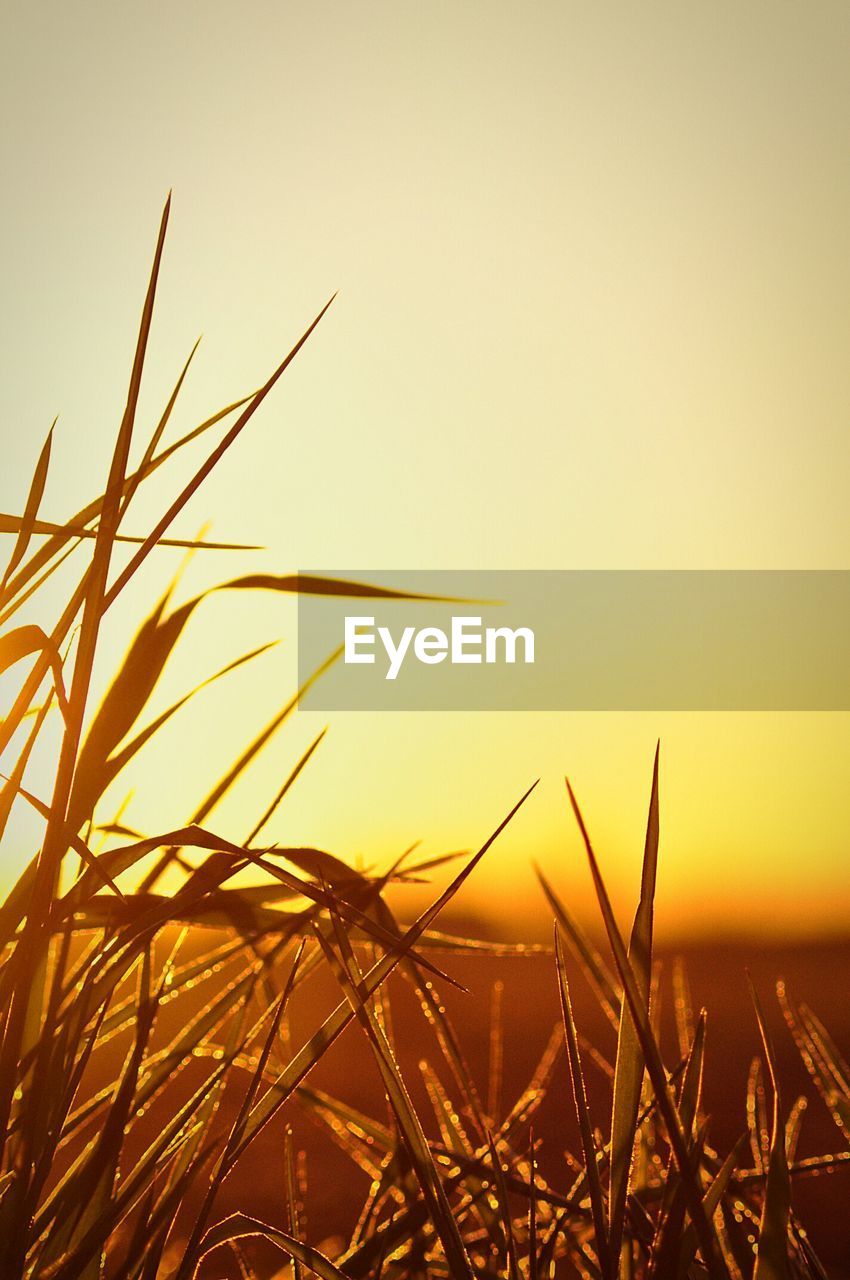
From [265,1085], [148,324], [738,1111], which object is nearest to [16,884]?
[148,324]

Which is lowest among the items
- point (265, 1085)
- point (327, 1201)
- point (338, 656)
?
point (327, 1201)

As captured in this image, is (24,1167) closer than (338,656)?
Yes

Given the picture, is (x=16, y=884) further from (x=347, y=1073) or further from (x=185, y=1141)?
(x=347, y=1073)

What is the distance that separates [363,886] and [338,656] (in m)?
0.12

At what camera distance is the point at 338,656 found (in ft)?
1.43

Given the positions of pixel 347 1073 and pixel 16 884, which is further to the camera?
pixel 347 1073

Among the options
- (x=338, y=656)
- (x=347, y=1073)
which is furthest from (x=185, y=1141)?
(x=347, y=1073)

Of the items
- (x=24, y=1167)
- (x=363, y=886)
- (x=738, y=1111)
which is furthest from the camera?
(x=738, y=1111)

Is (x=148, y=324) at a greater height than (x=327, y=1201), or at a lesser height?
greater

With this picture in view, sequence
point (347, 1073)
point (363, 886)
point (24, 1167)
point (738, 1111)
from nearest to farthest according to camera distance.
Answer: point (24, 1167)
point (363, 886)
point (738, 1111)
point (347, 1073)

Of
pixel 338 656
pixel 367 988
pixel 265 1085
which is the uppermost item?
pixel 338 656

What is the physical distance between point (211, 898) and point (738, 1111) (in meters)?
0.77

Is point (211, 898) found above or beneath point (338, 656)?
beneath

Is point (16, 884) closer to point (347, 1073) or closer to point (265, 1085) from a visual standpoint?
point (265, 1085)
